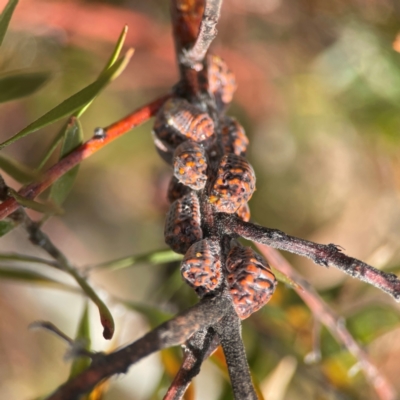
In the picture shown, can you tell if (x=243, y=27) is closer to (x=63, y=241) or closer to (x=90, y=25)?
(x=90, y=25)

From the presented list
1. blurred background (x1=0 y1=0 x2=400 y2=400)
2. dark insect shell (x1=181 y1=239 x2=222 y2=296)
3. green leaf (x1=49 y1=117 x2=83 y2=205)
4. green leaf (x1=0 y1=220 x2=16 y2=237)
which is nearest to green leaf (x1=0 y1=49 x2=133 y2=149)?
green leaf (x1=49 y1=117 x2=83 y2=205)

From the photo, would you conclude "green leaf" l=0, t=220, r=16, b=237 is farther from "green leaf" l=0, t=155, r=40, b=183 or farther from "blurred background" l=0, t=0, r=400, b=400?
"blurred background" l=0, t=0, r=400, b=400

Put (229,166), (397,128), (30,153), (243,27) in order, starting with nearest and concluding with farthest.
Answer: (229,166), (397,128), (243,27), (30,153)

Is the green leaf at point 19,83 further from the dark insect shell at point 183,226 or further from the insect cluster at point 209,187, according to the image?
the dark insect shell at point 183,226

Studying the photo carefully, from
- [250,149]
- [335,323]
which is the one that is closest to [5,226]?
[335,323]

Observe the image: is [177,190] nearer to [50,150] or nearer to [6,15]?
[50,150]

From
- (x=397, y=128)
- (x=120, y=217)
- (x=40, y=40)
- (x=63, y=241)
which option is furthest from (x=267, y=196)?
(x=40, y=40)
